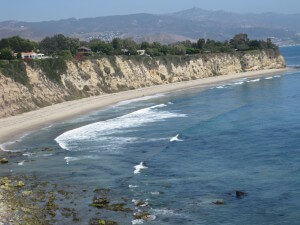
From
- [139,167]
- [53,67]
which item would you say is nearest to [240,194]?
[139,167]

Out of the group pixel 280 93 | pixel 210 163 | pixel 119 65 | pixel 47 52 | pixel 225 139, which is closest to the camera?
pixel 210 163

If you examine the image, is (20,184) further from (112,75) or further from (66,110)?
(112,75)

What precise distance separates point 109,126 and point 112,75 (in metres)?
32.8

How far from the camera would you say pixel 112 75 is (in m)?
76.7

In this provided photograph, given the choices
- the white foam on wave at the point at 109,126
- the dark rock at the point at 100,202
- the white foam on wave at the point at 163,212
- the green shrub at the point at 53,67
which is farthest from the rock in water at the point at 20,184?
the green shrub at the point at 53,67

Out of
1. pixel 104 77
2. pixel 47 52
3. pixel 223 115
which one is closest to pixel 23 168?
pixel 223 115

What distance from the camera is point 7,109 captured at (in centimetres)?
5131

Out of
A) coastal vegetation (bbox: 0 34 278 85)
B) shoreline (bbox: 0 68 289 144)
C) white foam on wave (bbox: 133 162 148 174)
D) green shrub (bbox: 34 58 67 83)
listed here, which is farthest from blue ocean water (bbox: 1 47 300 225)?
coastal vegetation (bbox: 0 34 278 85)

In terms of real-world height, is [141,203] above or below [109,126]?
above

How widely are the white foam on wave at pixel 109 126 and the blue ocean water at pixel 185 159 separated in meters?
0.09

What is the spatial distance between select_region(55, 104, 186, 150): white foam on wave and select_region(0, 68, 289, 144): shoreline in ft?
15.1

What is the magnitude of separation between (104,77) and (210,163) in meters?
46.9

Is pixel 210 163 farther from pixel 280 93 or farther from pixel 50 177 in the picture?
pixel 280 93

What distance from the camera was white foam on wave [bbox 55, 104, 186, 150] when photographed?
38828 mm
